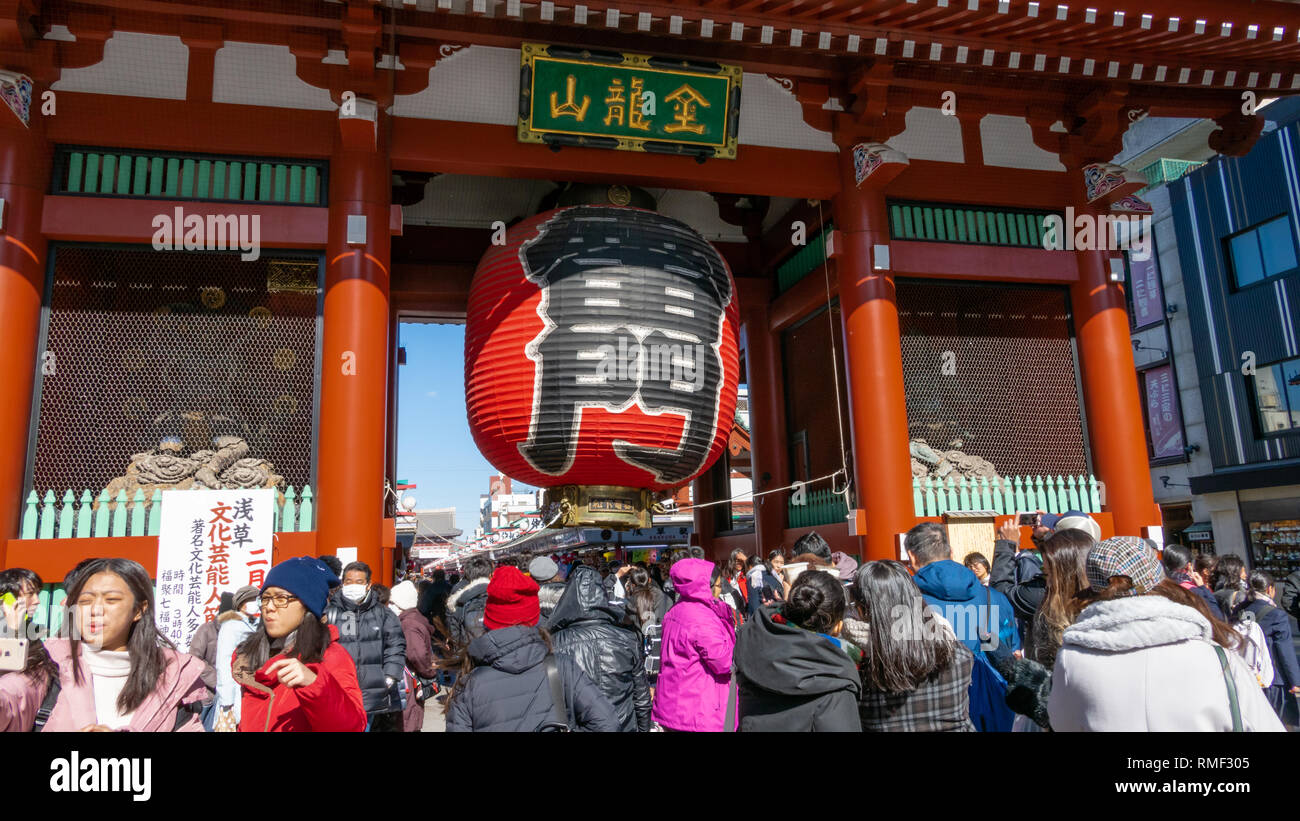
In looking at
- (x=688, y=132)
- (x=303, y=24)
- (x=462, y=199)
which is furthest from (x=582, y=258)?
(x=462, y=199)

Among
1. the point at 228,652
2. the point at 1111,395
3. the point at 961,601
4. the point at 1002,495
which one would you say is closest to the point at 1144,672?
the point at 961,601

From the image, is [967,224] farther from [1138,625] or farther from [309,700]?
[309,700]

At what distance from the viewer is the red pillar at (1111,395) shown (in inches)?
340

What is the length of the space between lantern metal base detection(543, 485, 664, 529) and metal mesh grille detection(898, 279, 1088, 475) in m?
3.37

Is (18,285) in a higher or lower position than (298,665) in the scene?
higher

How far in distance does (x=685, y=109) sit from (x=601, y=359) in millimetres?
2866

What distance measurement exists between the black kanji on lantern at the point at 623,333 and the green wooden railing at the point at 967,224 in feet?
8.46

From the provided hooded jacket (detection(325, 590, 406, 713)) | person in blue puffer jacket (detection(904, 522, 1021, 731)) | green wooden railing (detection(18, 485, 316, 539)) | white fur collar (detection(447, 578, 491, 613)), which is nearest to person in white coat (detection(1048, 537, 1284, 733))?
person in blue puffer jacket (detection(904, 522, 1021, 731))

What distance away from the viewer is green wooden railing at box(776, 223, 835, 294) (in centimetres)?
1002

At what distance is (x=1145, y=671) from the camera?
187 centimetres

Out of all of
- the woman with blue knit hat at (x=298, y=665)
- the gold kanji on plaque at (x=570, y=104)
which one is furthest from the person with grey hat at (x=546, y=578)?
the gold kanji on plaque at (x=570, y=104)

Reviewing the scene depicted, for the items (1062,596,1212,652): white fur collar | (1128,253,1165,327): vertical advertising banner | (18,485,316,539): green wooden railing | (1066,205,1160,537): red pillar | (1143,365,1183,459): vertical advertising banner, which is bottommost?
(1062,596,1212,652): white fur collar

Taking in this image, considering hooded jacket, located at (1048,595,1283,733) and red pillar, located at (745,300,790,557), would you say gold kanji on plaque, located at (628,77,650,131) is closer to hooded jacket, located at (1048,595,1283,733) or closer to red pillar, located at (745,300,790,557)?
red pillar, located at (745,300,790,557)

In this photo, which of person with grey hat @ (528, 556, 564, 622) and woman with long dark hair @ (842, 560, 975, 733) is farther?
person with grey hat @ (528, 556, 564, 622)
